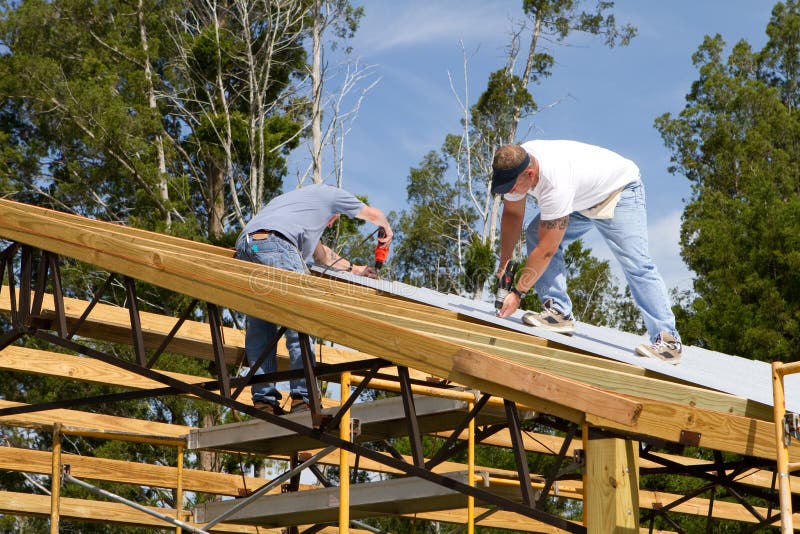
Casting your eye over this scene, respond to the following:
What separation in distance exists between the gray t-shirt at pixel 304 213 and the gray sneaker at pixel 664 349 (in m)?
2.11

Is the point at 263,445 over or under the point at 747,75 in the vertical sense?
under

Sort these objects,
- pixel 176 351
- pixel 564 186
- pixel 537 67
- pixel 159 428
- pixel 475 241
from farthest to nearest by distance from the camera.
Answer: pixel 537 67 < pixel 475 241 < pixel 159 428 < pixel 176 351 < pixel 564 186

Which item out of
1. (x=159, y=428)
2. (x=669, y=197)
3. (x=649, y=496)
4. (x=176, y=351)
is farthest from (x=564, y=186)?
(x=669, y=197)

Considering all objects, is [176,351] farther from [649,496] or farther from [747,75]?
[747,75]

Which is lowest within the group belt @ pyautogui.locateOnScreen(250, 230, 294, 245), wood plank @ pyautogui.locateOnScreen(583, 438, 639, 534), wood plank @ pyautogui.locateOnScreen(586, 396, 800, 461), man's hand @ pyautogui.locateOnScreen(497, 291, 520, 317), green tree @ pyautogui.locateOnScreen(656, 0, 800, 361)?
wood plank @ pyautogui.locateOnScreen(583, 438, 639, 534)

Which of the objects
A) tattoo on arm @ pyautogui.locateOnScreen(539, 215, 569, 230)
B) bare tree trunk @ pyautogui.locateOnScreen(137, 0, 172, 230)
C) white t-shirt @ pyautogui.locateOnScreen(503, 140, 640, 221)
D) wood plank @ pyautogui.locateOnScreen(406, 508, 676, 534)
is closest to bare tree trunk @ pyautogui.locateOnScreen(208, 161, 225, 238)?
bare tree trunk @ pyautogui.locateOnScreen(137, 0, 172, 230)

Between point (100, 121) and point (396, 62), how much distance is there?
807 cm

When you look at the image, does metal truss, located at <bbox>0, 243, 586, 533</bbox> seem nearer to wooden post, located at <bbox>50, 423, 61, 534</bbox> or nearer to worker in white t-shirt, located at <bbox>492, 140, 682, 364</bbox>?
wooden post, located at <bbox>50, 423, 61, 534</bbox>

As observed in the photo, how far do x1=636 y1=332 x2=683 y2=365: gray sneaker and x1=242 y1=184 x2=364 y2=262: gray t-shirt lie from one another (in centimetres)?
211

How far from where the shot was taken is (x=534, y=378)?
4.04 metres

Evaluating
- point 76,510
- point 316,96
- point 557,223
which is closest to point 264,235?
point 557,223

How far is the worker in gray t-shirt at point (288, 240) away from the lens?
6.25 meters

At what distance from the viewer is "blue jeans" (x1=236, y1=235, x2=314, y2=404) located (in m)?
6.23

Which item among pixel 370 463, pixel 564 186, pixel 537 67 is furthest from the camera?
pixel 537 67
